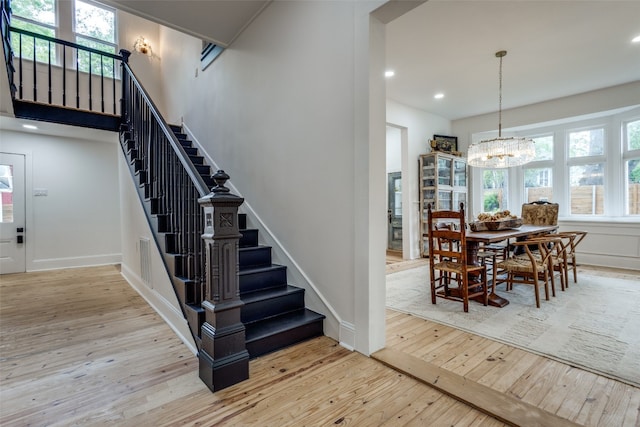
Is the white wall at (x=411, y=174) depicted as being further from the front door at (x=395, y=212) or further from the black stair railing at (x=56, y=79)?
the black stair railing at (x=56, y=79)

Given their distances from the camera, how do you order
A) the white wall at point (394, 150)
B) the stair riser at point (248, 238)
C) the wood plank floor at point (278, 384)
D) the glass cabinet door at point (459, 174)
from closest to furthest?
the wood plank floor at point (278, 384) → the stair riser at point (248, 238) → the glass cabinet door at point (459, 174) → the white wall at point (394, 150)

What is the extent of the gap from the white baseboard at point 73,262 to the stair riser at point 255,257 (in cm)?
481

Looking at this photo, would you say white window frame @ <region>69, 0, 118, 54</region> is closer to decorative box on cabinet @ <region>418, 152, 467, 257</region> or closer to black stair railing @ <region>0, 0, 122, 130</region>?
black stair railing @ <region>0, 0, 122, 130</region>

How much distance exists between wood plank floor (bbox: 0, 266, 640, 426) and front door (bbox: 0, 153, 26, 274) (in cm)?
354

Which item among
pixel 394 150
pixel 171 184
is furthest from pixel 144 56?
pixel 394 150

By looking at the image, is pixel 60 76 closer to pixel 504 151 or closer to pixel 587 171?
pixel 504 151

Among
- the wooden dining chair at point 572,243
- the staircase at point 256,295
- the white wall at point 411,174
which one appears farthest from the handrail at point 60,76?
the wooden dining chair at point 572,243

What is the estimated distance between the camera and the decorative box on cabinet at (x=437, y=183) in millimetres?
5840

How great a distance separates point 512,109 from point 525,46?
279 cm

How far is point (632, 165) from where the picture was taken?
5.12 metres

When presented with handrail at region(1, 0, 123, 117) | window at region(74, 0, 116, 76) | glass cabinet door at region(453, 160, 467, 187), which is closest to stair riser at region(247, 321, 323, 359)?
handrail at region(1, 0, 123, 117)

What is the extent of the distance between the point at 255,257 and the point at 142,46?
6.03 metres

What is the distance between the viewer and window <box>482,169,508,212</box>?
6641 millimetres

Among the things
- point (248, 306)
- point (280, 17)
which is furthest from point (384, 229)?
point (280, 17)
